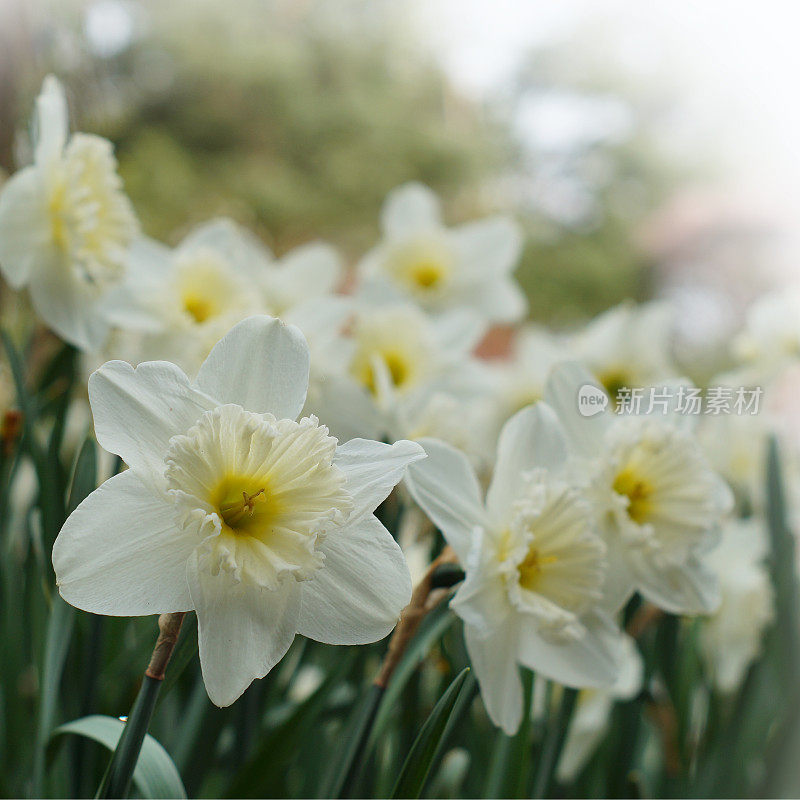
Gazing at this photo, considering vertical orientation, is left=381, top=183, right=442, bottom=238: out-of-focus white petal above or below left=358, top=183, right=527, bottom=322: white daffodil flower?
above

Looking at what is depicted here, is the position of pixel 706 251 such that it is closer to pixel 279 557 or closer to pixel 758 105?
pixel 758 105

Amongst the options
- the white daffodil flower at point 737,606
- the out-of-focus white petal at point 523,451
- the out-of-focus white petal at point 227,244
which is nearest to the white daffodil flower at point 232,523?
the out-of-focus white petal at point 523,451

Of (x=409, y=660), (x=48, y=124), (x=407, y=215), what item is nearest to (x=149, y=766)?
(x=409, y=660)

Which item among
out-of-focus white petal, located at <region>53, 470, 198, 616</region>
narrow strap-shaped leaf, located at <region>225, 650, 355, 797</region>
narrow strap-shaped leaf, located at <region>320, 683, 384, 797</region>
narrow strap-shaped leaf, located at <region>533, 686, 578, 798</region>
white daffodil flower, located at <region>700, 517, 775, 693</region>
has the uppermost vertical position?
out-of-focus white petal, located at <region>53, 470, 198, 616</region>

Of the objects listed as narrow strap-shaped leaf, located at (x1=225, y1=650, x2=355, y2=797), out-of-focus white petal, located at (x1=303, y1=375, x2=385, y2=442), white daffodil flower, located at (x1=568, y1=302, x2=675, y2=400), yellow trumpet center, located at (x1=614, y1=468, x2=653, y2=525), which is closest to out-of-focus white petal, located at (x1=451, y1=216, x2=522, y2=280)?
white daffodil flower, located at (x1=568, y1=302, x2=675, y2=400)

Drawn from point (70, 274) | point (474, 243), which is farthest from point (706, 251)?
point (70, 274)

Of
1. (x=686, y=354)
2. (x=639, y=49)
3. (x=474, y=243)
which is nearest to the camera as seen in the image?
(x=474, y=243)

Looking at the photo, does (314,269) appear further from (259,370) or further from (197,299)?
(259,370)

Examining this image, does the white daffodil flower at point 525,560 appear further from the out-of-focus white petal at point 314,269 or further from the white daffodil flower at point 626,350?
the white daffodil flower at point 626,350

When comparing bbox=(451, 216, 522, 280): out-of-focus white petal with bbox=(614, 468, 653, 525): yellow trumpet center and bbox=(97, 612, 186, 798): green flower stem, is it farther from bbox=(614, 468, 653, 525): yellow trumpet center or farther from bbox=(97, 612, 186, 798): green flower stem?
Answer: bbox=(97, 612, 186, 798): green flower stem
